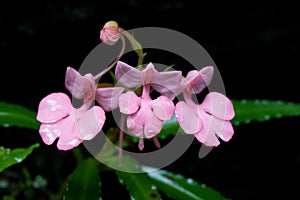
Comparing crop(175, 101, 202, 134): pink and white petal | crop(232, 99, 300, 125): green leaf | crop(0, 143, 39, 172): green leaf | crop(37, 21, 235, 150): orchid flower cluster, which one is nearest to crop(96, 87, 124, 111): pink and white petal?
crop(37, 21, 235, 150): orchid flower cluster

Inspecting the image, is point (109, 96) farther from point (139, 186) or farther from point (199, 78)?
point (139, 186)

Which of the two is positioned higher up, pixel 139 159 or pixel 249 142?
pixel 139 159

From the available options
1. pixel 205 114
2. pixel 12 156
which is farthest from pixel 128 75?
pixel 12 156

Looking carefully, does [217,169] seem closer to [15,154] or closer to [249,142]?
[249,142]

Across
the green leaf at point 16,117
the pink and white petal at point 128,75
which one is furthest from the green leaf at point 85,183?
the pink and white petal at point 128,75

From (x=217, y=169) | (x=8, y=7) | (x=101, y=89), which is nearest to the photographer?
(x=101, y=89)

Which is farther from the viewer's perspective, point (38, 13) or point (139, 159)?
point (38, 13)

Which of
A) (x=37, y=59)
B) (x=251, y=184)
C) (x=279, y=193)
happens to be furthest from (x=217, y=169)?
(x=37, y=59)
